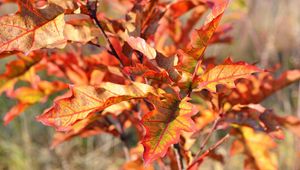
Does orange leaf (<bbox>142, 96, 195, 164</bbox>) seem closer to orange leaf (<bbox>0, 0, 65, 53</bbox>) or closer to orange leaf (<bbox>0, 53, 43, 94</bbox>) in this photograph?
orange leaf (<bbox>0, 0, 65, 53</bbox>)

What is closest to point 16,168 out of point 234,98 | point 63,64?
point 63,64

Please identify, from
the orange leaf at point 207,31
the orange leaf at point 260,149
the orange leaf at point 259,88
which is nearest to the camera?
the orange leaf at point 207,31

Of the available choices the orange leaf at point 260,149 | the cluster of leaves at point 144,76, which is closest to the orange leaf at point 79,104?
the cluster of leaves at point 144,76

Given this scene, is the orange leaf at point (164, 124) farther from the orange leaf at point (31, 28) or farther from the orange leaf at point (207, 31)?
the orange leaf at point (31, 28)

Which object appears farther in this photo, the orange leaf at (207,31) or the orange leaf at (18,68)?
the orange leaf at (18,68)

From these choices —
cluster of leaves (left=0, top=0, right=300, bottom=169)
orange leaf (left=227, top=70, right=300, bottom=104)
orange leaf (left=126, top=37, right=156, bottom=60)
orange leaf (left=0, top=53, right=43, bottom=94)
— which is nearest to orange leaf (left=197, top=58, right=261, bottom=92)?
cluster of leaves (left=0, top=0, right=300, bottom=169)

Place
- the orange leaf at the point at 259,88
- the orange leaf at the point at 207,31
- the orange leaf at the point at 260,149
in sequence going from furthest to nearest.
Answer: the orange leaf at the point at 260,149 → the orange leaf at the point at 259,88 → the orange leaf at the point at 207,31

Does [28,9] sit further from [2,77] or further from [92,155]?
[92,155]
